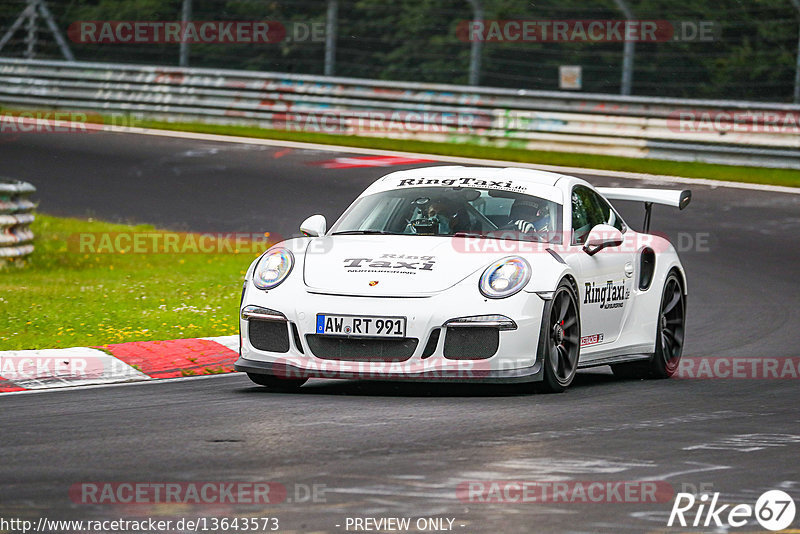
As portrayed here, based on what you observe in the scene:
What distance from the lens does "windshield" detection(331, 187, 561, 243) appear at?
29.0 ft

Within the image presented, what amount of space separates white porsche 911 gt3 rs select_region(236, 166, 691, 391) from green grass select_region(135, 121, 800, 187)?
11.2 metres

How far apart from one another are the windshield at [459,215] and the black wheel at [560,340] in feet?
1.82

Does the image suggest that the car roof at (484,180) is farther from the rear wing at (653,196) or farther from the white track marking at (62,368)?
the white track marking at (62,368)

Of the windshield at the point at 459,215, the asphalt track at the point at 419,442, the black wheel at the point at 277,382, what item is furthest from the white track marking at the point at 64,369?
the windshield at the point at 459,215

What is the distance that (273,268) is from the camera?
27.4 feet

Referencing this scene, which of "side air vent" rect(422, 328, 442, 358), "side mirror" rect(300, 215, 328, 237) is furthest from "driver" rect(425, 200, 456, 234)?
"side air vent" rect(422, 328, 442, 358)

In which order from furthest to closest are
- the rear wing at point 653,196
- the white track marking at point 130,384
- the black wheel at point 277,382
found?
the rear wing at point 653,196 → the black wheel at point 277,382 → the white track marking at point 130,384

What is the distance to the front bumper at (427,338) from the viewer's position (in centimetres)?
784

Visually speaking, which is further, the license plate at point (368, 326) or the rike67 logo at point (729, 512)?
the license plate at point (368, 326)

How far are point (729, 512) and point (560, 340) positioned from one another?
3140 mm

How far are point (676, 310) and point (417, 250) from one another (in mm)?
2448

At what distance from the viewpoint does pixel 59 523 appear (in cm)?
491

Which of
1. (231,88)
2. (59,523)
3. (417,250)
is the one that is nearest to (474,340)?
(417,250)

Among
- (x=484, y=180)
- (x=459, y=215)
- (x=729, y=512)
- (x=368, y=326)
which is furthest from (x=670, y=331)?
(x=729, y=512)
